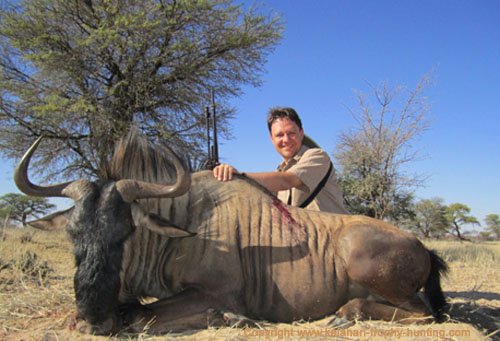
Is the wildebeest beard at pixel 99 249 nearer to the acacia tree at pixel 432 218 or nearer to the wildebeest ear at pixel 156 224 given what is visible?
the wildebeest ear at pixel 156 224

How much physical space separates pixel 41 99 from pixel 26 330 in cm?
1056

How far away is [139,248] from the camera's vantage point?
3.43 m

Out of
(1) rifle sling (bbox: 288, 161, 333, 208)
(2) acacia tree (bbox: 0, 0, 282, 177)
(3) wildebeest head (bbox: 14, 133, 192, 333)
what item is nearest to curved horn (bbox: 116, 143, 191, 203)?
(3) wildebeest head (bbox: 14, 133, 192, 333)

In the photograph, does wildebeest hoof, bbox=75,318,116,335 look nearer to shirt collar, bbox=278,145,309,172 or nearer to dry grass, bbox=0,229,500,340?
dry grass, bbox=0,229,500,340

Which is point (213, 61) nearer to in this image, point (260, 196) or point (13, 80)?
point (13, 80)

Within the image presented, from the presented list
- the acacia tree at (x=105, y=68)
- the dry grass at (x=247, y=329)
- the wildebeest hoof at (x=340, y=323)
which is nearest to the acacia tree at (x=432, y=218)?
the acacia tree at (x=105, y=68)

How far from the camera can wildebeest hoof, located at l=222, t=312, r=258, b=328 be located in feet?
10.1

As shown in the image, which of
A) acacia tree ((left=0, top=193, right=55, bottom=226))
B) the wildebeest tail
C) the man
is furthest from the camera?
acacia tree ((left=0, top=193, right=55, bottom=226))

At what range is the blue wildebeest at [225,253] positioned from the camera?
309 cm

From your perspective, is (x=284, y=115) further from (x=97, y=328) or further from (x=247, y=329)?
(x=97, y=328)

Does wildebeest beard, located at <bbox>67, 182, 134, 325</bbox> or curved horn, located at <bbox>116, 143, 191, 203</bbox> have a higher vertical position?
curved horn, located at <bbox>116, 143, 191, 203</bbox>

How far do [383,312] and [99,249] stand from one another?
6.61 feet

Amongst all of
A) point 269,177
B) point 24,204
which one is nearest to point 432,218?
point 24,204

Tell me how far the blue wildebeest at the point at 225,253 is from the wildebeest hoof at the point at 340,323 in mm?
129
